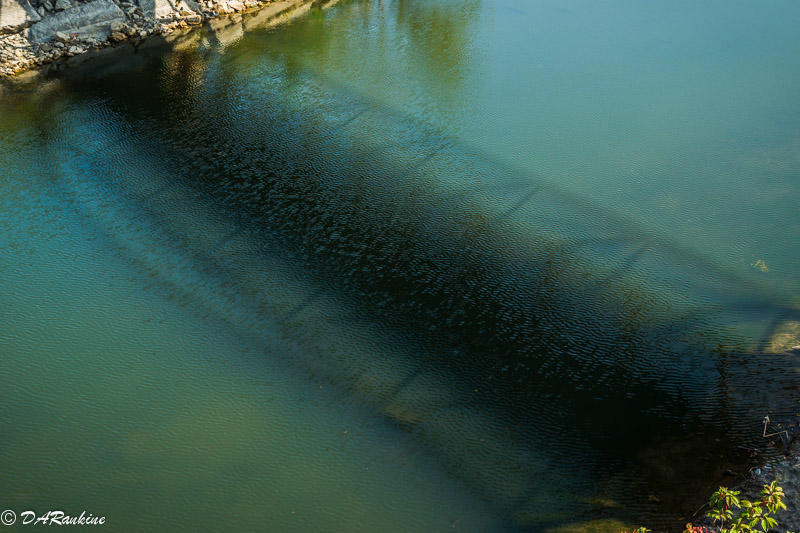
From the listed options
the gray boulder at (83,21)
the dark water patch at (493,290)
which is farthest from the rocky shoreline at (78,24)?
the dark water patch at (493,290)

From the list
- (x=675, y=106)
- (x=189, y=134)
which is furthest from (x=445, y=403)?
(x=675, y=106)

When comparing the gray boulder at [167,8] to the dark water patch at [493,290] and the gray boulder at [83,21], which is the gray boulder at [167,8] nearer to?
the gray boulder at [83,21]

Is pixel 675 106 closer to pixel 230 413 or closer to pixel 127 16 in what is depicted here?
pixel 230 413

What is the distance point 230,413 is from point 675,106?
12366mm

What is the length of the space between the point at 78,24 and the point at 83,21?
180mm

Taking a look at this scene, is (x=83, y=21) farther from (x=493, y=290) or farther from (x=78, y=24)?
(x=493, y=290)

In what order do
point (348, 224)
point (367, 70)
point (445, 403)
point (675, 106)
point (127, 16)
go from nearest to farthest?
point (445, 403) < point (348, 224) < point (675, 106) < point (367, 70) < point (127, 16)

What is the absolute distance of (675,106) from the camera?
15.1 meters

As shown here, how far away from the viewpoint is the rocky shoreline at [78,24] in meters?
17.3

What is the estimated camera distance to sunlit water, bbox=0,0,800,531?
Result: 25.2ft

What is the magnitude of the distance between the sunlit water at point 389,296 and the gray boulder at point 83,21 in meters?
2.00

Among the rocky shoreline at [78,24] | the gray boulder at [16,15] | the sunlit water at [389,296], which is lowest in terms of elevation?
the sunlit water at [389,296]

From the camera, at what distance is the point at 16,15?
17266 mm

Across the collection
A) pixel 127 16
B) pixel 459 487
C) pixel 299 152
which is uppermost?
pixel 127 16
